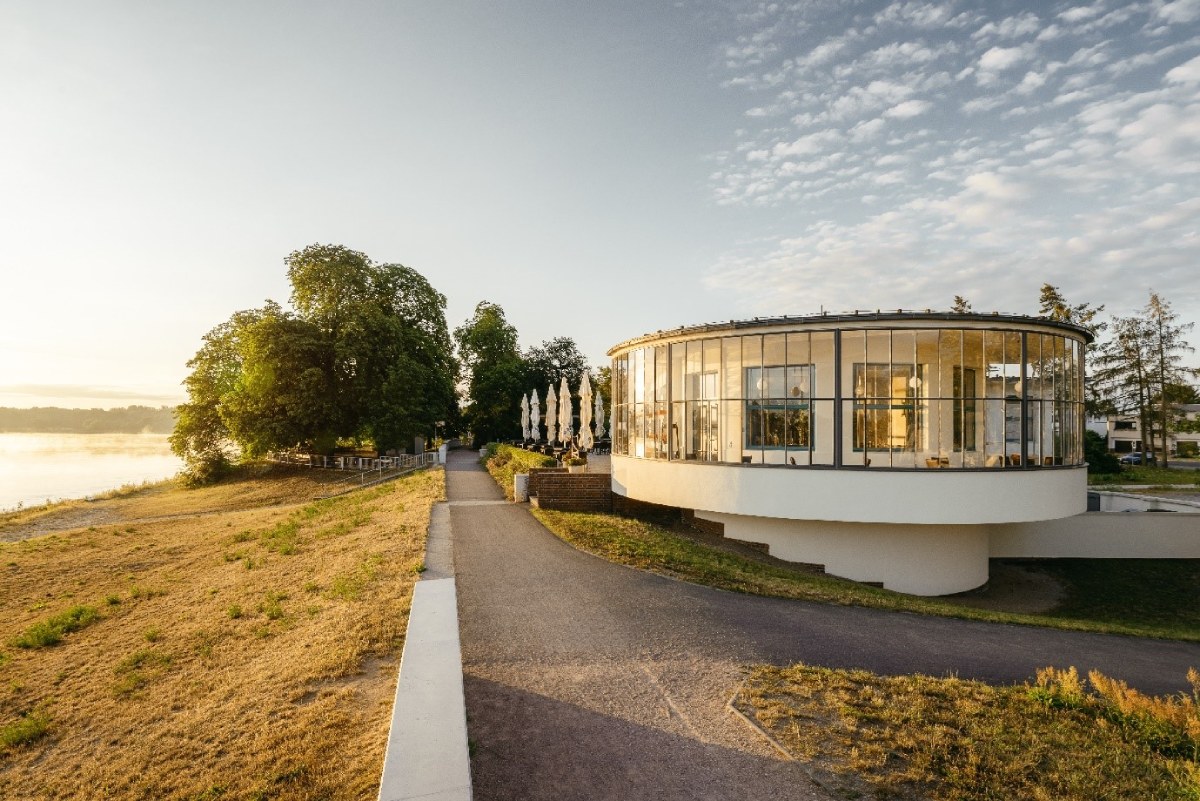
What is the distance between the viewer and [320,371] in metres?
37.8

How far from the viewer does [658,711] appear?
6.46m

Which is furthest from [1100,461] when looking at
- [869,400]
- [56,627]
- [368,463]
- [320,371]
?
[320,371]

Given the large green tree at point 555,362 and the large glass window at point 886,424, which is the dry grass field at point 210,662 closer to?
the large glass window at point 886,424

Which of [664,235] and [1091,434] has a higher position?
[664,235]

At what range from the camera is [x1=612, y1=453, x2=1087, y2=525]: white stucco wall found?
14484 mm

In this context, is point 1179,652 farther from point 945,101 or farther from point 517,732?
point 945,101

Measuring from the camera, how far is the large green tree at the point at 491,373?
53.0m

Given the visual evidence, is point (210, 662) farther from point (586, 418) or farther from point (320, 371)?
point (320, 371)

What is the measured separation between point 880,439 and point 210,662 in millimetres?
15104

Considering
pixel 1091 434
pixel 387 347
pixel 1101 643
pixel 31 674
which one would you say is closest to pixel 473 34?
pixel 31 674

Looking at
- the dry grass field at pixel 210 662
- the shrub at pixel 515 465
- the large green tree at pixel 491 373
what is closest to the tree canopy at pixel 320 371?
the large green tree at pixel 491 373

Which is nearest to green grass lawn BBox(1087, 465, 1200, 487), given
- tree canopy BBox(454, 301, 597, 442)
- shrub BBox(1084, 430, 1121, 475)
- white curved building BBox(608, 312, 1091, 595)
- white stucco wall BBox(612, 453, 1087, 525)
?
shrub BBox(1084, 430, 1121, 475)

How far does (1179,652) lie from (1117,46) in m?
13.8

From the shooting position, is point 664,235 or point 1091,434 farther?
point 1091,434
